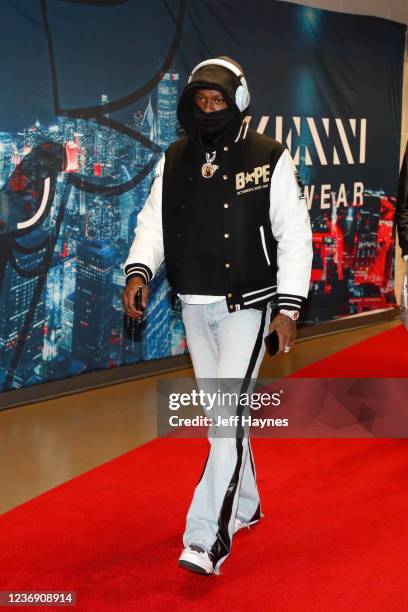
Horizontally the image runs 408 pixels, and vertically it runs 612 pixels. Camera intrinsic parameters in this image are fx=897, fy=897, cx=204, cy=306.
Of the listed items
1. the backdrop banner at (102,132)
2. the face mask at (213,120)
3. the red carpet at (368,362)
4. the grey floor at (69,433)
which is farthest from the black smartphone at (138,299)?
the red carpet at (368,362)

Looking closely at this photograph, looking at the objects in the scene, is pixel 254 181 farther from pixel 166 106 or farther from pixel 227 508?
pixel 166 106

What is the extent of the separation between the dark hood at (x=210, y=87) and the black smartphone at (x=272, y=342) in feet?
2.55

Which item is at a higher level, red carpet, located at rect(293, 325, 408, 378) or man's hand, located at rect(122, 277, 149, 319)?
man's hand, located at rect(122, 277, 149, 319)

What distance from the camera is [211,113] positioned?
3.34 m

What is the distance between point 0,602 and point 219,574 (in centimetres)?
81

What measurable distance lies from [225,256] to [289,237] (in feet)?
0.82

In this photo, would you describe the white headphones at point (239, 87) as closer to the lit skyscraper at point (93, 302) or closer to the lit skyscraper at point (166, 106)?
the lit skyscraper at point (93, 302)

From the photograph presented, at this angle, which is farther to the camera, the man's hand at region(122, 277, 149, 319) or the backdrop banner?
the backdrop banner

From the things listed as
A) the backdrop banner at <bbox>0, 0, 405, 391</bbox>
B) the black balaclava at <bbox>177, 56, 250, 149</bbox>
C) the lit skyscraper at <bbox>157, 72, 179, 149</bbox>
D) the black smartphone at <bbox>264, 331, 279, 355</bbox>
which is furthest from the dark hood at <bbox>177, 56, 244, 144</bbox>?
the lit skyscraper at <bbox>157, 72, 179, 149</bbox>

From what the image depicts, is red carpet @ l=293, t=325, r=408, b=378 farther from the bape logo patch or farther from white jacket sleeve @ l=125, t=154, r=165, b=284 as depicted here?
the bape logo patch

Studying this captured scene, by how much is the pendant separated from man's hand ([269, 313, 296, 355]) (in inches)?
23.6

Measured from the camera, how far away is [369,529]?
3889mm

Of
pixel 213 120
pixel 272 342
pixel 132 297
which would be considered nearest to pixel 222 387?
pixel 272 342

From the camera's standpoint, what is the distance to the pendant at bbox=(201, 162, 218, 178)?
3.44 meters
